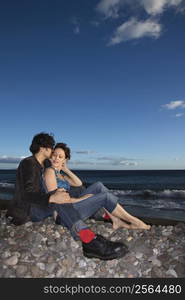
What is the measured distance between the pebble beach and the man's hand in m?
0.95

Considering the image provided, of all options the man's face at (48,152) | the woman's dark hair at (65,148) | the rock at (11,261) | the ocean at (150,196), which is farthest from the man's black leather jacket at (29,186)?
the ocean at (150,196)

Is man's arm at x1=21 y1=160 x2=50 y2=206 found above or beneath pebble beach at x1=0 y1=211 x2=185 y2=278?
above

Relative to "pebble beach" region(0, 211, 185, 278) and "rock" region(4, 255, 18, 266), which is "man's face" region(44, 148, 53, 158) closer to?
"pebble beach" region(0, 211, 185, 278)

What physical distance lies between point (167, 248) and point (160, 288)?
44.7 inches

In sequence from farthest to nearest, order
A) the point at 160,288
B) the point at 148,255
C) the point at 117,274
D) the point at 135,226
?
1. the point at 135,226
2. the point at 148,255
3. the point at 117,274
4. the point at 160,288

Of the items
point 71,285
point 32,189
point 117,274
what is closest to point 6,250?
point 32,189

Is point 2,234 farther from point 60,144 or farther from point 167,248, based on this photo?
point 167,248

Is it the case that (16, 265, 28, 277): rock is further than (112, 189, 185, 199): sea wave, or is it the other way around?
(112, 189, 185, 199): sea wave

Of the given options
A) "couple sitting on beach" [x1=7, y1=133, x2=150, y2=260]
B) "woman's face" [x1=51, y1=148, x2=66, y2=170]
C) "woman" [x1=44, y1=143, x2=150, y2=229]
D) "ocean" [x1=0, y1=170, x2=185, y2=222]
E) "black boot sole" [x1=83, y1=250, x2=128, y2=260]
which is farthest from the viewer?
"ocean" [x1=0, y1=170, x2=185, y2=222]

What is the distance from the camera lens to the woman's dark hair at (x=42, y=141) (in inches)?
204

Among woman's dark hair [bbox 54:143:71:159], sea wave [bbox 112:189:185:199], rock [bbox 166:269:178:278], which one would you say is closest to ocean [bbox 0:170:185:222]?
sea wave [bbox 112:189:185:199]

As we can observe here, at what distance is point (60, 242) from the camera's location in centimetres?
536

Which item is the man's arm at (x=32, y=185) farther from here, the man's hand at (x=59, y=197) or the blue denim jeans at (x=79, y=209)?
the blue denim jeans at (x=79, y=209)

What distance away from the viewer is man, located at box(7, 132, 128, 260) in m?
4.64
